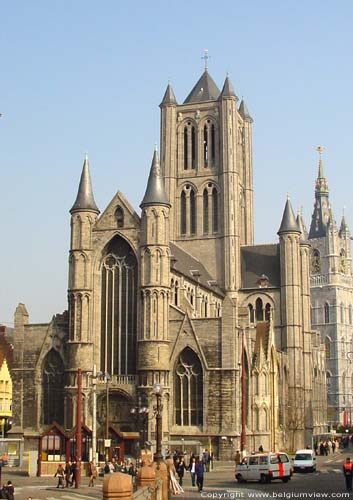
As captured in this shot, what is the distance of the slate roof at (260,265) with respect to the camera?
80.3 meters

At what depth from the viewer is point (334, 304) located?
13862cm

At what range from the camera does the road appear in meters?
29.8

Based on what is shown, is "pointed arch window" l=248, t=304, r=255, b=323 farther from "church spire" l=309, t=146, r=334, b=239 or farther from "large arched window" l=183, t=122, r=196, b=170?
"church spire" l=309, t=146, r=334, b=239

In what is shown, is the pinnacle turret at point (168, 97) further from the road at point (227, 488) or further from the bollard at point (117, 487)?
the bollard at point (117, 487)

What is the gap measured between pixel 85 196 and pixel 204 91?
29393 millimetres

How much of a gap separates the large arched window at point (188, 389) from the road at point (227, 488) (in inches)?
545

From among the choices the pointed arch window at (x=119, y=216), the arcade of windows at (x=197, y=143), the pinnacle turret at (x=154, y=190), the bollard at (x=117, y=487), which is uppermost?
the arcade of windows at (x=197, y=143)

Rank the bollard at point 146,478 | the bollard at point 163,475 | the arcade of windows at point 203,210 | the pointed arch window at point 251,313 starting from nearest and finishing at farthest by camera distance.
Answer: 1. the bollard at point 146,478
2. the bollard at point 163,475
3. the pointed arch window at point 251,313
4. the arcade of windows at point 203,210

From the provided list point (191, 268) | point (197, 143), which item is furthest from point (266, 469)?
point (197, 143)

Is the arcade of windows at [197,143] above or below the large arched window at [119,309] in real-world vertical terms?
above

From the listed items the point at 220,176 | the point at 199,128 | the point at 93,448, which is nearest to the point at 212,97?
the point at 199,128

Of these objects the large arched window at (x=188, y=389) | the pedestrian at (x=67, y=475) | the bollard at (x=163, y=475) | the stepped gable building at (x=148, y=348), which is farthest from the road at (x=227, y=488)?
the large arched window at (x=188, y=389)

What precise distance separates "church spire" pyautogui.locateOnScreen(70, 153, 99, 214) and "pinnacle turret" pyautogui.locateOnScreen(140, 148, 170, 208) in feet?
13.9

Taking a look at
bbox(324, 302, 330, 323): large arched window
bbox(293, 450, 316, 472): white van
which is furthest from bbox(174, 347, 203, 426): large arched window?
bbox(324, 302, 330, 323): large arched window
